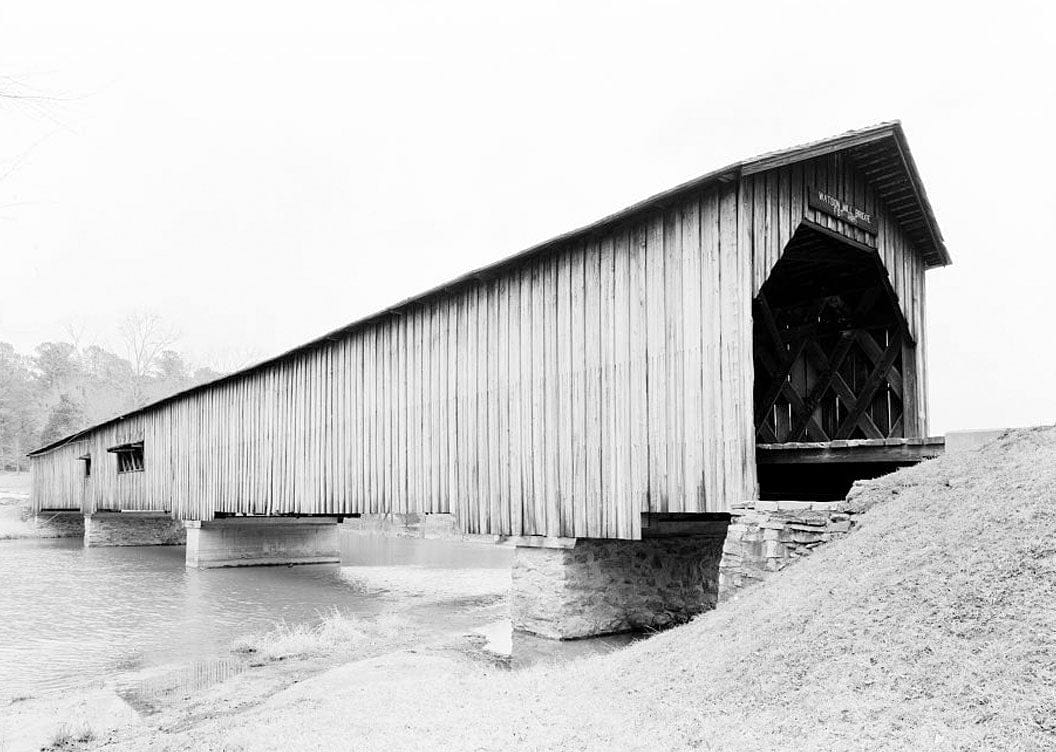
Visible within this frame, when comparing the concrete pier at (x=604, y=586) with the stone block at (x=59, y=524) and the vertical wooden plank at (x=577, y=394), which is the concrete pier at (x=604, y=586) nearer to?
the vertical wooden plank at (x=577, y=394)

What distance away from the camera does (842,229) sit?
10.3 metres

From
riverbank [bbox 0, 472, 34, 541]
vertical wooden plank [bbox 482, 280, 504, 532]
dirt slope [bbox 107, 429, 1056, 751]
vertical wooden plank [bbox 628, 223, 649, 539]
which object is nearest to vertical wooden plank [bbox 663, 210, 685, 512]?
vertical wooden plank [bbox 628, 223, 649, 539]

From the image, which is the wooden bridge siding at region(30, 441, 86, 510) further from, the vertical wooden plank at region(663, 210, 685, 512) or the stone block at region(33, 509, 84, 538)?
the vertical wooden plank at region(663, 210, 685, 512)

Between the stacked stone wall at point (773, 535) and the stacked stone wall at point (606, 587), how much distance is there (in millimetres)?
3058

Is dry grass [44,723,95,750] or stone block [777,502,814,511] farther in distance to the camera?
stone block [777,502,814,511]

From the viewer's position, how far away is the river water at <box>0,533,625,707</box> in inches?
423

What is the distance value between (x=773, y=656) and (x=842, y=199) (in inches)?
279

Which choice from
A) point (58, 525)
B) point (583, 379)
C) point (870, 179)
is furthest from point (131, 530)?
point (870, 179)

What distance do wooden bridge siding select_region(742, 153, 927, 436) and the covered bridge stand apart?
3 cm

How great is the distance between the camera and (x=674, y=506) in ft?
29.9

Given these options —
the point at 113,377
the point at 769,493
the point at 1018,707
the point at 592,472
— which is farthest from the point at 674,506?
→ the point at 113,377

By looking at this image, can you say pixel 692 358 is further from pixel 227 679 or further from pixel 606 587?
pixel 227 679

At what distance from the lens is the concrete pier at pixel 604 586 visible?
33.6ft

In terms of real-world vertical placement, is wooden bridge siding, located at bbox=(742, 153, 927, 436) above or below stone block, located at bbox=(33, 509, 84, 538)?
above
